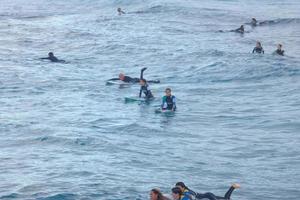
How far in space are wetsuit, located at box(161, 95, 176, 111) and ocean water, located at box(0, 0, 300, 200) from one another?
0.57m

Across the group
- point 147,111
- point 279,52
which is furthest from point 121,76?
point 279,52

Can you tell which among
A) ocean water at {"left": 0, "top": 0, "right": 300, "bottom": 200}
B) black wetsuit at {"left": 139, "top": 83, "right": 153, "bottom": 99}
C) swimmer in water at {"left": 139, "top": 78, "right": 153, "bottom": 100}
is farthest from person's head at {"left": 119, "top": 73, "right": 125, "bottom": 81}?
black wetsuit at {"left": 139, "top": 83, "right": 153, "bottom": 99}

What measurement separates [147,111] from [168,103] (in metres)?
1.42

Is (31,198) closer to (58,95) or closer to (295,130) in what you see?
(295,130)

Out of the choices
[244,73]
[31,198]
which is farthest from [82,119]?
[244,73]

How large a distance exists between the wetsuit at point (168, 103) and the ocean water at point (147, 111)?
1.87ft

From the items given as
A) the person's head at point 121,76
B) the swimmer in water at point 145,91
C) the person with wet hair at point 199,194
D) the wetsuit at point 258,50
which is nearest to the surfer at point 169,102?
the swimmer in water at point 145,91

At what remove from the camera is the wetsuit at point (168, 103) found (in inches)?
1186

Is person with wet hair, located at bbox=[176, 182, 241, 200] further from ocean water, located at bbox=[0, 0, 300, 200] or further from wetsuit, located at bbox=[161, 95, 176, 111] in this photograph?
wetsuit, located at bbox=[161, 95, 176, 111]

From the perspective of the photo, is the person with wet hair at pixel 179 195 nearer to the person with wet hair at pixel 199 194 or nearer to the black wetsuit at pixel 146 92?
the person with wet hair at pixel 199 194

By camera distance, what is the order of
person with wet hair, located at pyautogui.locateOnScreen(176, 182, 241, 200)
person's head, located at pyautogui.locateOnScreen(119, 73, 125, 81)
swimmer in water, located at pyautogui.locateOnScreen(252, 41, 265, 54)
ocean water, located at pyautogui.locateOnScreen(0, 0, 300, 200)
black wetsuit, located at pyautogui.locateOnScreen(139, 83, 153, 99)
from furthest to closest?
swimmer in water, located at pyautogui.locateOnScreen(252, 41, 265, 54), person's head, located at pyautogui.locateOnScreen(119, 73, 125, 81), black wetsuit, located at pyautogui.locateOnScreen(139, 83, 153, 99), ocean water, located at pyautogui.locateOnScreen(0, 0, 300, 200), person with wet hair, located at pyautogui.locateOnScreen(176, 182, 241, 200)

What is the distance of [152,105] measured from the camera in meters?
32.3

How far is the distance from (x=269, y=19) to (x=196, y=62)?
21105mm

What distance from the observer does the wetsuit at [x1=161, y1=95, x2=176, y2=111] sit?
3012 cm
